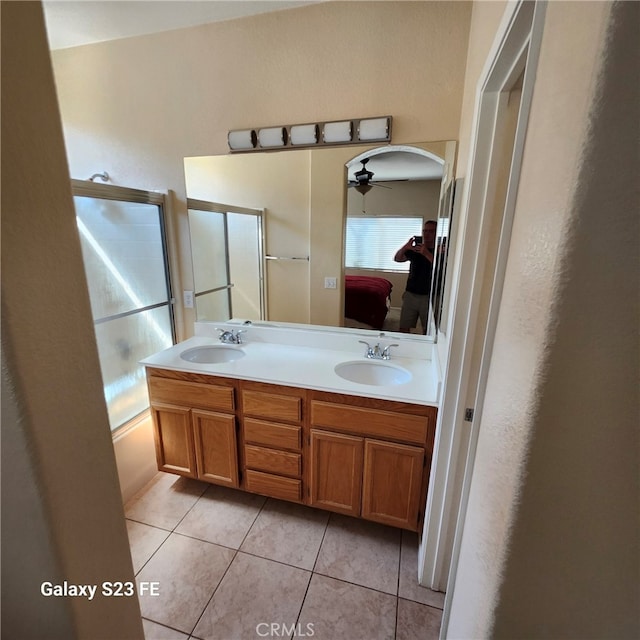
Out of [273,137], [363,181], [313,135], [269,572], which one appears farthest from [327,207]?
[269,572]

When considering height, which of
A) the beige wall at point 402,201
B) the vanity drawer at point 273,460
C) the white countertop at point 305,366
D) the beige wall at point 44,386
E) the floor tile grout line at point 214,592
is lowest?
the floor tile grout line at point 214,592

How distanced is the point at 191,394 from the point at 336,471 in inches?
34.4

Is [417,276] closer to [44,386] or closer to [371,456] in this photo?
[371,456]

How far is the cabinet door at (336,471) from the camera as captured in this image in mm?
1562

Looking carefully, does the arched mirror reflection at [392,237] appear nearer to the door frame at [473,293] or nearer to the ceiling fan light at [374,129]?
the ceiling fan light at [374,129]

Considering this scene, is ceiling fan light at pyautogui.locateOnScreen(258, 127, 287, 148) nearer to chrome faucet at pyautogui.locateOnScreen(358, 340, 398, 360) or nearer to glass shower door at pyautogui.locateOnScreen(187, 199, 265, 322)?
glass shower door at pyautogui.locateOnScreen(187, 199, 265, 322)

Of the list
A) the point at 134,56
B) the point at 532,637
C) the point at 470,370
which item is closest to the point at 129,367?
the point at 134,56

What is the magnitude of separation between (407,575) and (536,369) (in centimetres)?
156

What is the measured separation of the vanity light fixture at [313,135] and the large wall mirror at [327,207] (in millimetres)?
44

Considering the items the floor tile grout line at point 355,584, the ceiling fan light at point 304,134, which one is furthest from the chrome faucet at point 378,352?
the ceiling fan light at point 304,134

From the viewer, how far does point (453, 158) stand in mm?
1596

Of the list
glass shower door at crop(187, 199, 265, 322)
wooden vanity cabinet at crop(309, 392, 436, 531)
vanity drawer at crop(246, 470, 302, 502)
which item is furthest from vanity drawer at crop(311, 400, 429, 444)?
glass shower door at crop(187, 199, 265, 322)

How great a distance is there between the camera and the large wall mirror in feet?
5.60

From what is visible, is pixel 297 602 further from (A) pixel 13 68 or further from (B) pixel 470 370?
(A) pixel 13 68
